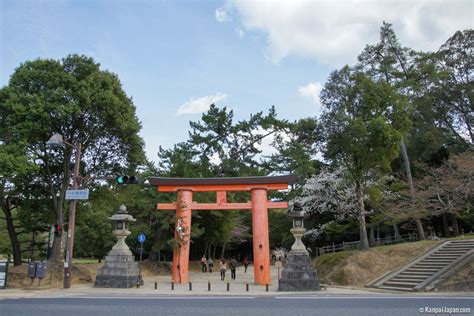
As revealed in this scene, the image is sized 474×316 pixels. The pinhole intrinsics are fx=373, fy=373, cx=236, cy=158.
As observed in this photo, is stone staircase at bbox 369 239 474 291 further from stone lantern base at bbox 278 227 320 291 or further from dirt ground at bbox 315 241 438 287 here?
stone lantern base at bbox 278 227 320 291

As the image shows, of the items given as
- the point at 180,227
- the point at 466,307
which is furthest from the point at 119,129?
the point at 466,307

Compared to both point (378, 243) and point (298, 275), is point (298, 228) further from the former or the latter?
point (378, 243)

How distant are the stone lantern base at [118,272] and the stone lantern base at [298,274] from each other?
708 cm

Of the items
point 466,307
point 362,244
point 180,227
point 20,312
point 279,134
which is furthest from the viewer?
point 279,134

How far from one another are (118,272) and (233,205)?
713cm

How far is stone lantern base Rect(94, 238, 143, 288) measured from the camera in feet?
57.7

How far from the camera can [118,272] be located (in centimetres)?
1777

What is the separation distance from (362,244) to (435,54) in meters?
20.3

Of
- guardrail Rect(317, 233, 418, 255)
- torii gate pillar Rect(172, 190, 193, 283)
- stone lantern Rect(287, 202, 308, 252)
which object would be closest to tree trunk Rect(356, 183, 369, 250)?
guardrail Rect(317, 233, 418, 255)

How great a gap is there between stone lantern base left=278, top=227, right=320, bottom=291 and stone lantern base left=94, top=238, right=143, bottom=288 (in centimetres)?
708

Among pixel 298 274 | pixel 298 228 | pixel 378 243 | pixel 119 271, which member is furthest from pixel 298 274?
pixel 378 243

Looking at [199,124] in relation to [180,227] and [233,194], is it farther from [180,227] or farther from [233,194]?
[180,227]

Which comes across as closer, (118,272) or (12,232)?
(118,272)

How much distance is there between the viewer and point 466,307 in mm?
10094
